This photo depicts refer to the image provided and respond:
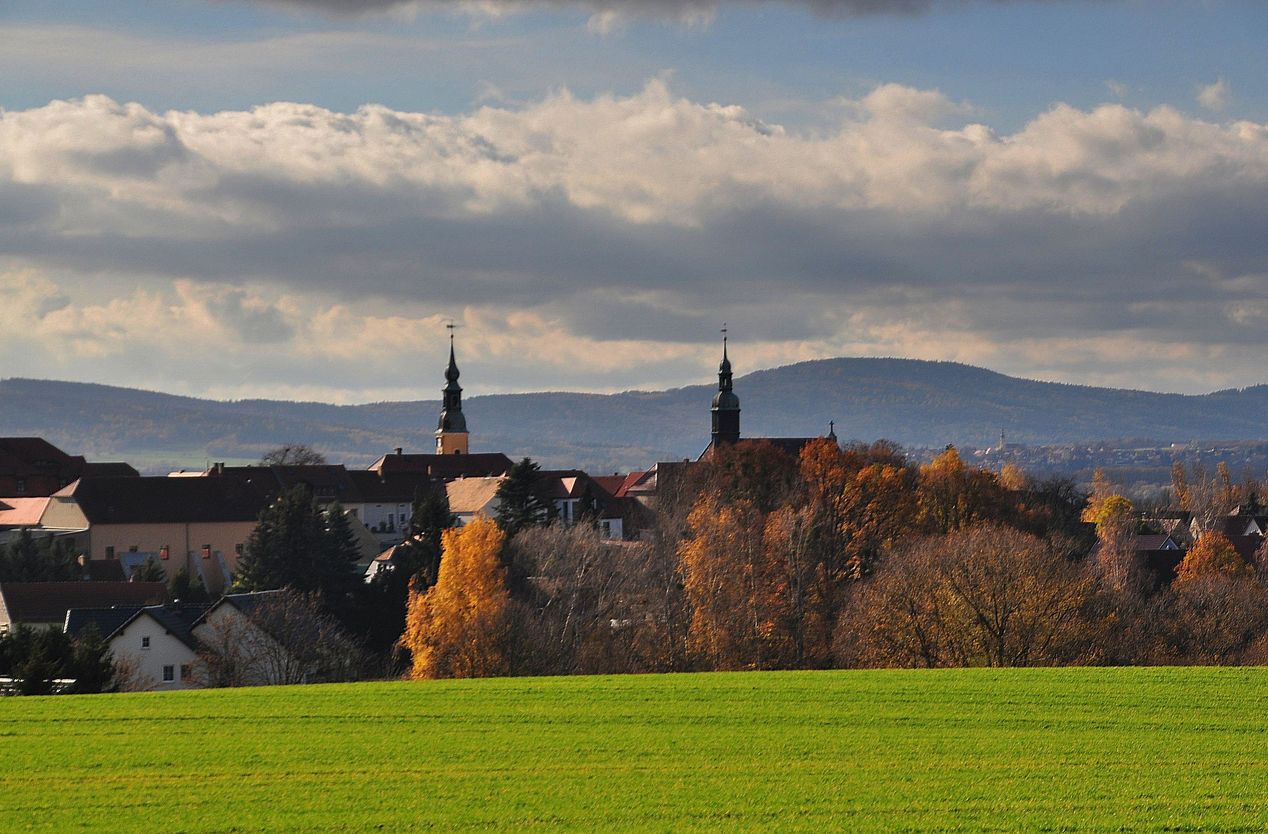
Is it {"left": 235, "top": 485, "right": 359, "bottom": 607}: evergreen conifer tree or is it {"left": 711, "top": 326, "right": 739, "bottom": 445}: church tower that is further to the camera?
{"left": 711, "top": 326, "right": 739, "bottom": 445}: church tower

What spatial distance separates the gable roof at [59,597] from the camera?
77.5m

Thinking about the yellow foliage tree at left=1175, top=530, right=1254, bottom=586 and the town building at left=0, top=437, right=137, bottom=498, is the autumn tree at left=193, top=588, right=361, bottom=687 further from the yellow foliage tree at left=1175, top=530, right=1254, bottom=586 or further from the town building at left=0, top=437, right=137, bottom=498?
the town building at left=0, top=437, right=137, bottom=498

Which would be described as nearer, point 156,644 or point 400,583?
point 156,644

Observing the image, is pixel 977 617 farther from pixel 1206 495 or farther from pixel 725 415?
pixel 1206 495

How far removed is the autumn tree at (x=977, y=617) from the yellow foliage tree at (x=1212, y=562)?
20.4 metres

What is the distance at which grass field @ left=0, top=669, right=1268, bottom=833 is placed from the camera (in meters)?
23.4

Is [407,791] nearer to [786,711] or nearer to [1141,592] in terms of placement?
[786,711]

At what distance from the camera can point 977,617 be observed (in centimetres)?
5688

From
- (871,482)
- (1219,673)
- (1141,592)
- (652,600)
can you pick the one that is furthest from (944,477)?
(1219,673)

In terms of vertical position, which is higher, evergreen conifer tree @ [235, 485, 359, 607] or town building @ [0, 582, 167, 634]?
evergreen conifer tree @ [235, 485, 359, 607]

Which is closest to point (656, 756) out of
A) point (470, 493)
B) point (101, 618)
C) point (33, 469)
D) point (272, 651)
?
point (272, 651)

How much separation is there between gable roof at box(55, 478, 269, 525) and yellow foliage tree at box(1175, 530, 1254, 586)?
5685 cm

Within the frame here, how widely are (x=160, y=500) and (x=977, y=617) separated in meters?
70.9

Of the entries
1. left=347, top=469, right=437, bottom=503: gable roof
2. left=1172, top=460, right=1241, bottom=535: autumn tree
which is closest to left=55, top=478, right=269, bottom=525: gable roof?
left=347, top=469, right=437, bottom=503: gable roof
